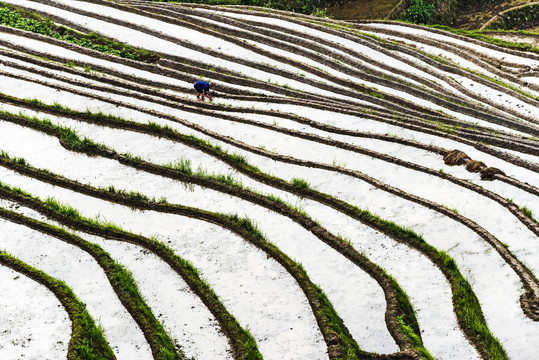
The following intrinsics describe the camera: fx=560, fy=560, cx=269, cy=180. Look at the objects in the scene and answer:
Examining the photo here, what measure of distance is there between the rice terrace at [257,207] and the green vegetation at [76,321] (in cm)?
4

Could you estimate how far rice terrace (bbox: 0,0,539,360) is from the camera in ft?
34.3

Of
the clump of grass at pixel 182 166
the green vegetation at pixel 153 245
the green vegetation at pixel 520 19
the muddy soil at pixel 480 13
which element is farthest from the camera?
the muddy soil at pixel 480 13

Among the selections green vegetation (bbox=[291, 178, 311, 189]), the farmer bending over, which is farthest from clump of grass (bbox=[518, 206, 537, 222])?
the farmer bending over

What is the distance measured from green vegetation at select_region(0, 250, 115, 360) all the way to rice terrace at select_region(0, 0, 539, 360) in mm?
42

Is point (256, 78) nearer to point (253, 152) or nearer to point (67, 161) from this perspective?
point (253, 152)

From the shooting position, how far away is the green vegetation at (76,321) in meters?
9.48

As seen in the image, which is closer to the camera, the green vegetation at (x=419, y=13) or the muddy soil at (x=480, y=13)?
the green vegetation at (x=419, y=13)

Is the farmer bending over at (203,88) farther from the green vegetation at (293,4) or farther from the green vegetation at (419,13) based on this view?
the green vegetation at (419,13)

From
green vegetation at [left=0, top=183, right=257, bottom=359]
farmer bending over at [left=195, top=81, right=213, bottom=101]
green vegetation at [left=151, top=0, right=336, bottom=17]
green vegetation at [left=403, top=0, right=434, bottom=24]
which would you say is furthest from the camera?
green vegetation at [left=403, top=0, right=434, bottom=24]

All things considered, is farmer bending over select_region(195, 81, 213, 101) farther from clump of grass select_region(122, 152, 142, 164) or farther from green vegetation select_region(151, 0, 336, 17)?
green vegetation select_region(151, 0, 336, 17)

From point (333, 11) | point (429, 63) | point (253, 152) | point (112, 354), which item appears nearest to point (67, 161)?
point (253, 152)

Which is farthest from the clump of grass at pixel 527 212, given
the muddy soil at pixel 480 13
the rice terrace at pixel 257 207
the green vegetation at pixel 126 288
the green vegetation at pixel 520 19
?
the muddy soil at pixel 480 13

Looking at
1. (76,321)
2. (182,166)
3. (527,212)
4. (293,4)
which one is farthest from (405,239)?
(293,4)

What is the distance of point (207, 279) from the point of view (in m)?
11.8
